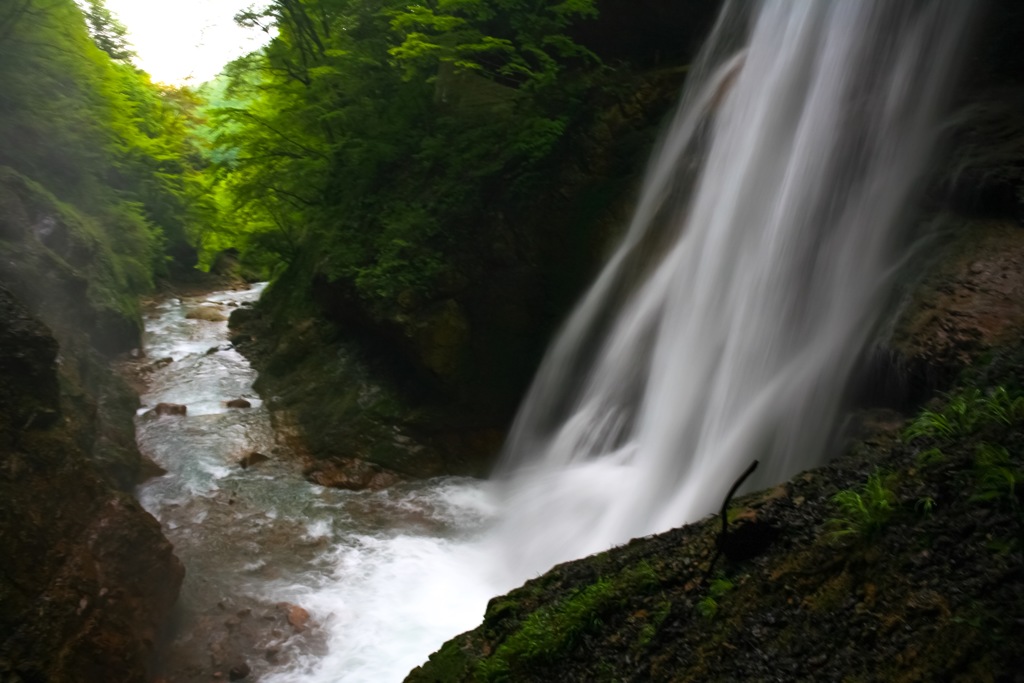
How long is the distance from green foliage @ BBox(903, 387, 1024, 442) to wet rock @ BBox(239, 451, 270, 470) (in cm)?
833

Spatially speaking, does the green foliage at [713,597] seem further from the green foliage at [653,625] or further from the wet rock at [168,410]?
the wet rock at [168,410]

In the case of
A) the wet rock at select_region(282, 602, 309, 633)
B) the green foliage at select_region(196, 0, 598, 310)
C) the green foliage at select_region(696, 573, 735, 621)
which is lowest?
the green foliage at select_region(696, 573, 735, 621)

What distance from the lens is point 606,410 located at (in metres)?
8.25

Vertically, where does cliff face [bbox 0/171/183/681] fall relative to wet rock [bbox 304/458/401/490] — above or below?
below

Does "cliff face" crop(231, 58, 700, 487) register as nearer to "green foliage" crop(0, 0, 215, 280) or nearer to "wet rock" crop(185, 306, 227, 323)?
"green foliage" crop(0, 0, 215, 280)

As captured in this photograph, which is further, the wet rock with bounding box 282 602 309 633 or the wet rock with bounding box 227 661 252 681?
the wet rock with bounding box 282 602 309 633

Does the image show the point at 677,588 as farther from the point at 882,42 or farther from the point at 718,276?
the point at 882,42

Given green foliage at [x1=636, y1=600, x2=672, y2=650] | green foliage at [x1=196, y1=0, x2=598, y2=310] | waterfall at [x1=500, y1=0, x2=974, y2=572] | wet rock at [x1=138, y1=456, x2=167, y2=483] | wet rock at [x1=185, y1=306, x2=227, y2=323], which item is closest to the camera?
green foliage at [x1=636, y1=600, x2=672, y2=650]

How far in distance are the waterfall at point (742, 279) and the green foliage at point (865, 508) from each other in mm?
1891

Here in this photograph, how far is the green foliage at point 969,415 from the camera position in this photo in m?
2.98

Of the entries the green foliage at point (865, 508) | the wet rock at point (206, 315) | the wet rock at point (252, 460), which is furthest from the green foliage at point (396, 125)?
the green foliage at point (865, 508)

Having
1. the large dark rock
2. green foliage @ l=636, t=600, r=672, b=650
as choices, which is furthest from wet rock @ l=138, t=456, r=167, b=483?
green foliage @ l=636, t=600, r=672, b=650

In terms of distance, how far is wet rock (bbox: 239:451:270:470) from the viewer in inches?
360

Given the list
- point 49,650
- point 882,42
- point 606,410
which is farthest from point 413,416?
point 882,42
